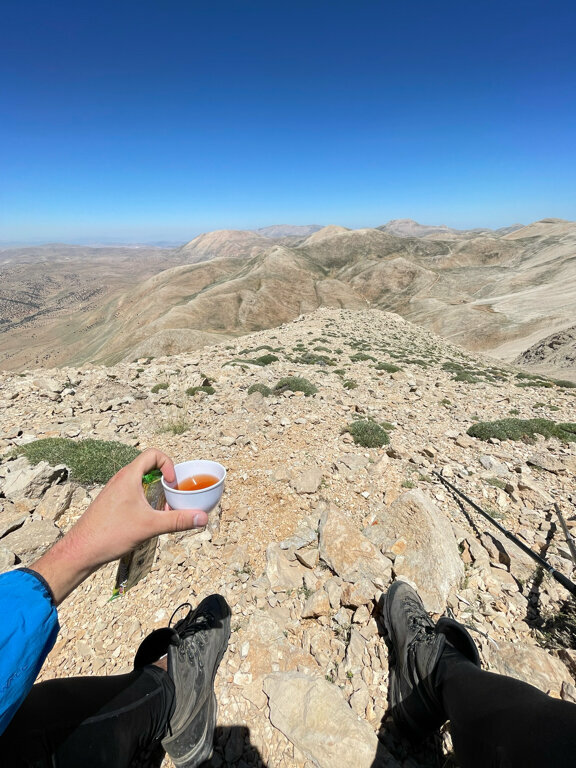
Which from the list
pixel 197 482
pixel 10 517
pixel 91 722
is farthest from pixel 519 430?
pixel 10 517

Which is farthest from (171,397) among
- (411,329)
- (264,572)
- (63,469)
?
(411,329)

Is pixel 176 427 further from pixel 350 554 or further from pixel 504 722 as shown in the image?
pixel 504 722

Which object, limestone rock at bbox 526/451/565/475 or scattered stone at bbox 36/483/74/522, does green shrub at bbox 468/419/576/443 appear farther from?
scattered stone at bbox 36/483/74/522

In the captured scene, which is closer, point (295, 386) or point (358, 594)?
point (358, 594)

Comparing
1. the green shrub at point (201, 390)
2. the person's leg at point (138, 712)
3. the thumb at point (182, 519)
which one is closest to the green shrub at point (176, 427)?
the green shrub at point (201, 390)

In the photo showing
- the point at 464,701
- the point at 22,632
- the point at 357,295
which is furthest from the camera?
the point at 357,295
